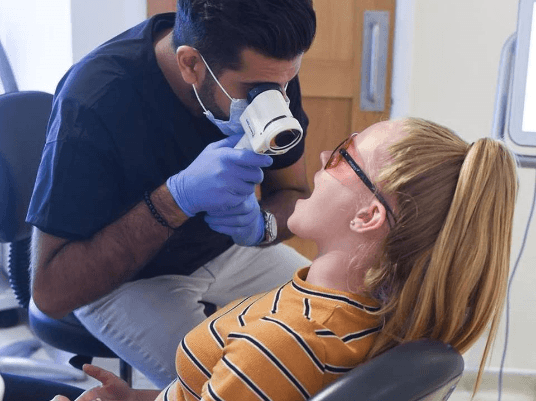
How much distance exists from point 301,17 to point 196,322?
0.64m

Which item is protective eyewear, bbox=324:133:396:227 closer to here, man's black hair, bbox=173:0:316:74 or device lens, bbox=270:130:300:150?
device lens, bbox=270:130:300:150

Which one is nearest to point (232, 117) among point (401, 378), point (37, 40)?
point (401, 378)

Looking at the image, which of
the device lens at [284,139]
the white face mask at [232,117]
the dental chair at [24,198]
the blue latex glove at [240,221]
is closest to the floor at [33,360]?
the dental chair at [24,198]

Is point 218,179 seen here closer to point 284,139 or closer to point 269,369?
point 284,139

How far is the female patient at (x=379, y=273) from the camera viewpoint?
2.55 feet

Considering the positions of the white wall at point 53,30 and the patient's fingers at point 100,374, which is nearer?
the patient's fingers at point 100,374

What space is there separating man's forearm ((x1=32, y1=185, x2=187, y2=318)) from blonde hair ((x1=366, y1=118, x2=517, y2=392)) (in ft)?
1.60

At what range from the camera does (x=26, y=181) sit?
146cm

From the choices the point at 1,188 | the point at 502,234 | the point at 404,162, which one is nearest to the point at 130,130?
the point at 1,188

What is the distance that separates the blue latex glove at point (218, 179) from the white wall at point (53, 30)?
126 centimetres

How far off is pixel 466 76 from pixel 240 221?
1410 mm

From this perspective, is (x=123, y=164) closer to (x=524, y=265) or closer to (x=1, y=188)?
(x=1, y=188)

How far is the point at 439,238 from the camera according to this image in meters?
0.80

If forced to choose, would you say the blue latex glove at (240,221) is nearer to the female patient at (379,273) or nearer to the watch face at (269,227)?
the watch face at (269,227)
